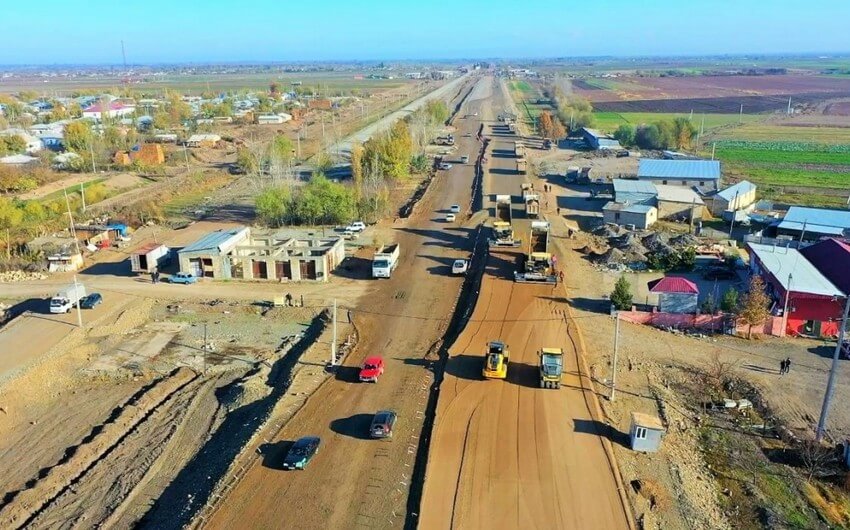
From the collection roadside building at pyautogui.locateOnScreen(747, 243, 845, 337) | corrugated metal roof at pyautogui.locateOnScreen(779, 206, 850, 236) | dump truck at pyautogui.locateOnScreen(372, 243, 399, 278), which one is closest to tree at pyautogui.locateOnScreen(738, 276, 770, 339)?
roadside building at pyautogui.locateOnScreen(747, 243, 845, 337)

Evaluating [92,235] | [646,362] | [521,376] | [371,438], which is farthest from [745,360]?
[92,235]

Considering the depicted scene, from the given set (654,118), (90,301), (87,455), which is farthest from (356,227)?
(654,118)

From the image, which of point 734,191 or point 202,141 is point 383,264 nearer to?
point 734,191

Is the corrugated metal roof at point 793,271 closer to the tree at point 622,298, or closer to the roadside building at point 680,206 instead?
the tree at point 622,298

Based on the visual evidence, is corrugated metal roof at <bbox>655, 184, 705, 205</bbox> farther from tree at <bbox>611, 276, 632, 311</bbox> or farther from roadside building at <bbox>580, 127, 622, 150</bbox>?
roadside building at <bbox>580, 127, 622, 150</bbox>

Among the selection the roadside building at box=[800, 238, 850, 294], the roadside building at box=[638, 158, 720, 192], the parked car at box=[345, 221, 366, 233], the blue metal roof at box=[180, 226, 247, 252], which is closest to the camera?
the roadside building at box=[800, 238, 850, 294]

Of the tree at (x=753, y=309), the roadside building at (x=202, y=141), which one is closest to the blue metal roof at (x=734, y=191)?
the tree at (x=753, y=309)
